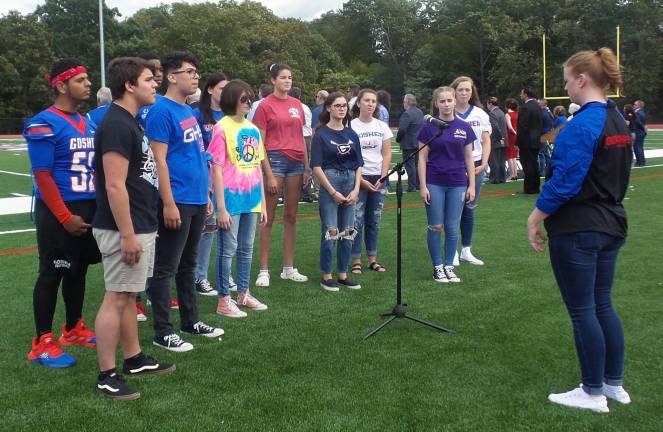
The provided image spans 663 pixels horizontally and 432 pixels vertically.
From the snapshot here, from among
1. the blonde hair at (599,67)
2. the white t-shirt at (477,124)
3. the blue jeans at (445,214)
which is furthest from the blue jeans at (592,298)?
the white t-shirt at (477,124)

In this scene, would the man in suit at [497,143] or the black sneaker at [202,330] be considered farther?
the man in suit at [497,143]

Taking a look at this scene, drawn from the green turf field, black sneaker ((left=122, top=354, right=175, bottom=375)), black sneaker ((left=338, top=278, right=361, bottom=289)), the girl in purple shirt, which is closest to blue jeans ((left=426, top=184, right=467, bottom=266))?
the girl in purple shirt

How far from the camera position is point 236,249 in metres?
5.29

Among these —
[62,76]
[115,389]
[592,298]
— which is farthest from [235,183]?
[592,298]

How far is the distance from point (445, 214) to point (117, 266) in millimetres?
3637

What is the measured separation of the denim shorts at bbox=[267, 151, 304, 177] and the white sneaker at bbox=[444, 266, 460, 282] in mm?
1747

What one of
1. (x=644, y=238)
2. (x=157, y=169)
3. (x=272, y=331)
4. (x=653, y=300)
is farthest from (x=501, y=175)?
(x=157, y=169)

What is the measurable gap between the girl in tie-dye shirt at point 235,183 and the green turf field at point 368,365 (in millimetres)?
411

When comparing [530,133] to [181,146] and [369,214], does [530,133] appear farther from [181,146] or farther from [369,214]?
[181,146]

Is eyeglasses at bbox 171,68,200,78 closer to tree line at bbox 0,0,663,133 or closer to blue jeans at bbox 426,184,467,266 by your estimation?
blue jeans at bbox 426,184,467,266

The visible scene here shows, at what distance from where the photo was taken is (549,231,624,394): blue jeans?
3186 mm

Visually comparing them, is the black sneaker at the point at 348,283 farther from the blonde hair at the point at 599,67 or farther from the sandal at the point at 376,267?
the blonde hair at the point at 599,67

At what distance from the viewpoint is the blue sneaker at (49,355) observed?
412cm

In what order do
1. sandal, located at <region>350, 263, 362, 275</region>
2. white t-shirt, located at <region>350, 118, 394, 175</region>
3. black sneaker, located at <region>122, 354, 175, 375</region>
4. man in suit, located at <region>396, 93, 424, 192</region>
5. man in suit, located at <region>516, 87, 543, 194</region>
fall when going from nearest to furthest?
black sneaker, located at <region>122, 354, 175, 375</region>, white t-shirt, located at <region>350, 118, 394, 175</region>, sandal, located at <region>350, 263, 362, 275</region>, man in suit, located at <region>396, 93, 424, 192</region>, man in suit, located at <region>516, 87, 543, 194</region>
